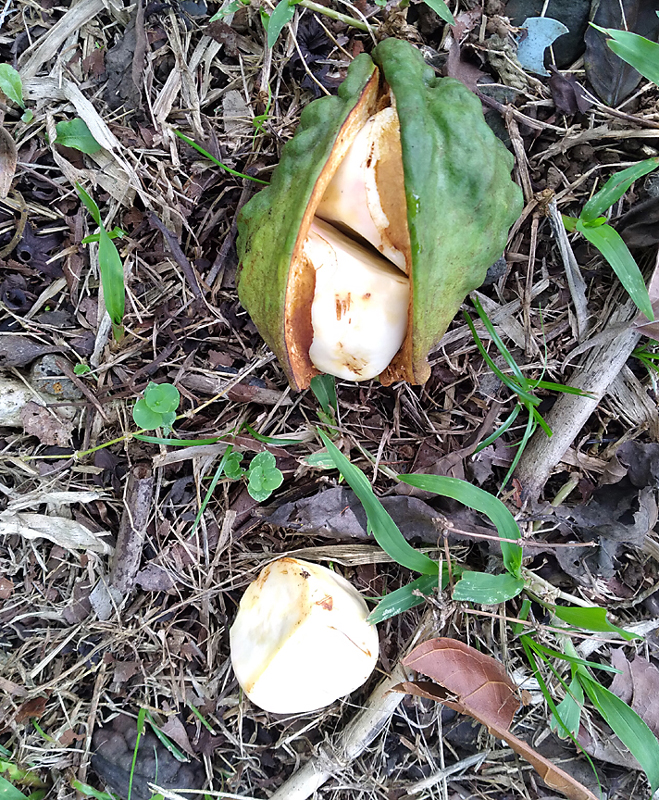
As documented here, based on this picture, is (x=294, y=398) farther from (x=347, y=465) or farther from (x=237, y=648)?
(x=237, y=648)

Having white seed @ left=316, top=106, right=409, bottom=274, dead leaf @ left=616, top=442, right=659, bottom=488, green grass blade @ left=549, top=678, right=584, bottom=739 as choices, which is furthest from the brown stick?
dead leaf @ left=616, top=442, right=659, bottom=488

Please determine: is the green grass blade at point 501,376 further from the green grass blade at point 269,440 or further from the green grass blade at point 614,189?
the green grass blade at point 269,440

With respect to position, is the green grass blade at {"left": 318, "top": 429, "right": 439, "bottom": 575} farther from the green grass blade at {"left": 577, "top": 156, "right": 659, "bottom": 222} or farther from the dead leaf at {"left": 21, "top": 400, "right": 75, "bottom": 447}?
the green grass blade at {"left": 577, "top": 156, "right": 659, "bottom": 222}

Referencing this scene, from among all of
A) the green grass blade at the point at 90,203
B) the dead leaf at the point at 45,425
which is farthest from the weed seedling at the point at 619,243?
the dead leaf at the point at 45,425

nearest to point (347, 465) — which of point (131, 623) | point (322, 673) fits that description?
point (322, 673)

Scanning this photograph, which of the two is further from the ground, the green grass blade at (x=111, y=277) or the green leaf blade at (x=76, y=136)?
the green leaf blade at (x=76, y=136)

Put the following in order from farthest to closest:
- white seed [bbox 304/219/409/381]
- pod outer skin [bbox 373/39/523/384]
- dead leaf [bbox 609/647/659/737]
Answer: dead leaf [bbox 609/647/659/737] → white seed [bbox 304/219/409/381] → pod outer skin [bbox 373/39/523/384]

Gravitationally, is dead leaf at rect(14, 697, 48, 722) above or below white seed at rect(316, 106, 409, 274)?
below
